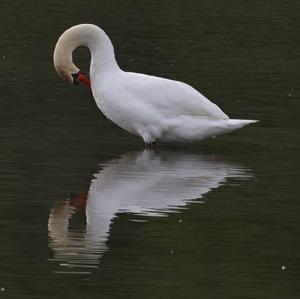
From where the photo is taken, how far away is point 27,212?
10852 millimetres

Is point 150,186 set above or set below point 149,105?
below

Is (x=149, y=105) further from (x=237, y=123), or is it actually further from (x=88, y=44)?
(x=88, y=44)

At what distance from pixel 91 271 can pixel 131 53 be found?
1199cm

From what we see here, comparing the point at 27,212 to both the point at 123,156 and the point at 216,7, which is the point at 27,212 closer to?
the point at 123,156

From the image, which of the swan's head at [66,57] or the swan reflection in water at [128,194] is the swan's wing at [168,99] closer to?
the swan reflection in water at [128,194]

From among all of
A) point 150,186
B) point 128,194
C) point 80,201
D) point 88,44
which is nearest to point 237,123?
point 88,44

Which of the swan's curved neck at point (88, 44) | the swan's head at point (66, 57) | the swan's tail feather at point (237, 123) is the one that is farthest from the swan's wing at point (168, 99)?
the swan's head at point (66, 57)

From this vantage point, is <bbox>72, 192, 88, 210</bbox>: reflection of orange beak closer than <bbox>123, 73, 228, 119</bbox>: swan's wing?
Yes

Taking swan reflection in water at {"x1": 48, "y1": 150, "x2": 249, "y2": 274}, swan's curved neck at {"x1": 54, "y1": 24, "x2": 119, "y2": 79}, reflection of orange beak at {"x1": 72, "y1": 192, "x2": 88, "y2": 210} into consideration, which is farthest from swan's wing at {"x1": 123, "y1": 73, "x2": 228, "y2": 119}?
reflection of orange beak at {"x1": 72, "y1": 192, "x2": 88, "y2": 210}

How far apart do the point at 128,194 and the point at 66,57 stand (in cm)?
296

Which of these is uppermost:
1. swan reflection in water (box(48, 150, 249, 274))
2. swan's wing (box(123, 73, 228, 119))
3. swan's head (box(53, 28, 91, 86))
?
swan's head (box(53, 28, 91, 86))

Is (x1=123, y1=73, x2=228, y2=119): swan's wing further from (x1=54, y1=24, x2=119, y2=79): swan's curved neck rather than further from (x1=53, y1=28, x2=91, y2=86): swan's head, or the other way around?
(x1=53, y1=28, x2=91, y2=86): swan's head

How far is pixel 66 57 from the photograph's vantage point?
1425 cm

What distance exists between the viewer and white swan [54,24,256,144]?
13867mm
